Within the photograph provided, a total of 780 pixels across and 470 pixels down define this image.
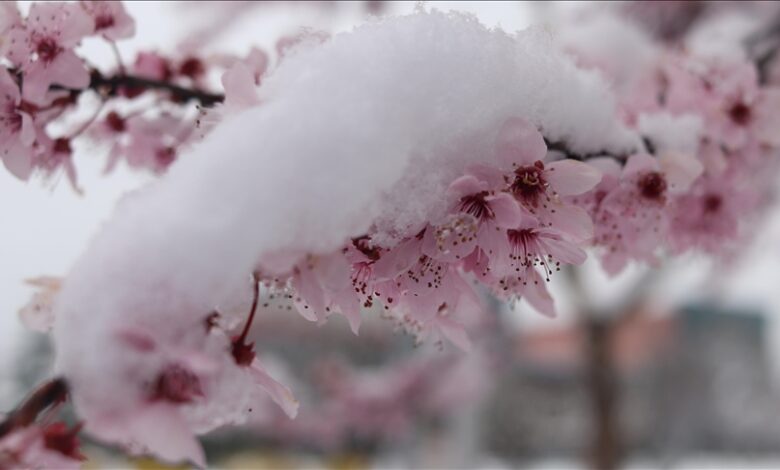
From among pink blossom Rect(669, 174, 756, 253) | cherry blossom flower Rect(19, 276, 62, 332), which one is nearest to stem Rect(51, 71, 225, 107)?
cherry blossom flower Rect(19, 276, 62, 332)

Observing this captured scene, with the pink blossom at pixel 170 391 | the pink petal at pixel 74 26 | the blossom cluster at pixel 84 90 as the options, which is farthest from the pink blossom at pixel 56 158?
the pink blossom at pixel 170 391

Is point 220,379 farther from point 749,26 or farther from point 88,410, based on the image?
point 749,26

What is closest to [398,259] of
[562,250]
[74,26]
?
[562,250]

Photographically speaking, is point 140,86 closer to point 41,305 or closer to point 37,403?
point 41,305

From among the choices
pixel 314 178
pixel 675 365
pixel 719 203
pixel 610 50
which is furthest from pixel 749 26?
pixel 675 365

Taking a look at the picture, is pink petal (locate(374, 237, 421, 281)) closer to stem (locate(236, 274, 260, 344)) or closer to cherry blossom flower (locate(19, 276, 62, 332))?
stem (locate(236, 274, 260, 344))
